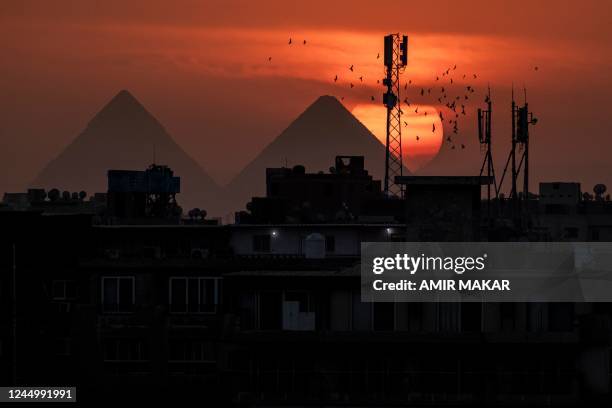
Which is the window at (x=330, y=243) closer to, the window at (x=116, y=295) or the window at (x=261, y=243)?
the window at (x=261, y=243)

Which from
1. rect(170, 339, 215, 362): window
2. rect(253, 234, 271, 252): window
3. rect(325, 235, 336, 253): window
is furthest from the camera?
rect(253, 234, 271, 252): window

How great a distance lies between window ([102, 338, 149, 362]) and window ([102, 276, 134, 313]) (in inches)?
64.3

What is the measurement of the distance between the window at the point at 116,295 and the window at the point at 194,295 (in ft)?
6.50

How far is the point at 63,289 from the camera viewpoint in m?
93.1

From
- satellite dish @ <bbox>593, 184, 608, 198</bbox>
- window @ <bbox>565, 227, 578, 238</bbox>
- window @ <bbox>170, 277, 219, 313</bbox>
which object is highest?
satellite dish @ <bbox>593, 184, 608, 198</bbox>

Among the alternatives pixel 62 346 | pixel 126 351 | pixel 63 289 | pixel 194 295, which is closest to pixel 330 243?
pixel 194 295

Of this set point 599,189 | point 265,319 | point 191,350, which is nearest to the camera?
point 265,319

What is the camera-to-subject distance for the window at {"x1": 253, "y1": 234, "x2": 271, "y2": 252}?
10781 centimetres

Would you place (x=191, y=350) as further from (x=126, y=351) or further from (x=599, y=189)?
(x=599, y=189)

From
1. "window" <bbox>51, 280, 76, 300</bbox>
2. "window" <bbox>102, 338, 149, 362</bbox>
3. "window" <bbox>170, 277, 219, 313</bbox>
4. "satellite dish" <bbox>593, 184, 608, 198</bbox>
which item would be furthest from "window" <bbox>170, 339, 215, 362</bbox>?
"satellite dish" <bbox>593, 184, 608, 198</bbox>

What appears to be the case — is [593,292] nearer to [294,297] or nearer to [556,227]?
[294,297]

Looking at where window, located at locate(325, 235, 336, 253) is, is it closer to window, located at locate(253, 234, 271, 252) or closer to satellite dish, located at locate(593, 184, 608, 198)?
window, located at locate(253, 234, 271, 252)

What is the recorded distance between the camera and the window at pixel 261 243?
10781cm

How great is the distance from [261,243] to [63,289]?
58.8 ft
